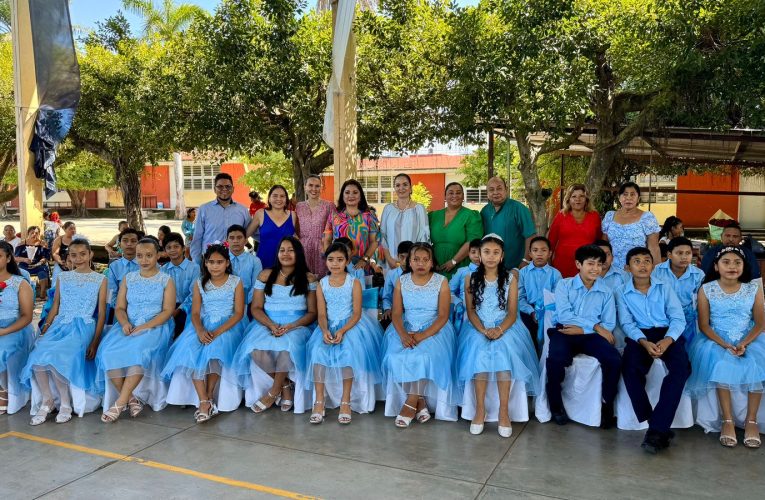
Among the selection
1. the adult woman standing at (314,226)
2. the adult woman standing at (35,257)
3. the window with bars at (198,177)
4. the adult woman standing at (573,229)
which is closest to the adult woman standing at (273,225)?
the adult woman standing at (314,226)

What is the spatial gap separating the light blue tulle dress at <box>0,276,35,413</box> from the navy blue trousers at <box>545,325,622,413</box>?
3852 mm

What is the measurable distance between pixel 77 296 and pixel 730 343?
4.66m

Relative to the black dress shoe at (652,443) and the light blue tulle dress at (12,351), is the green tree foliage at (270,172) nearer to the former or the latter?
the light blue tulle dress at (12,351)

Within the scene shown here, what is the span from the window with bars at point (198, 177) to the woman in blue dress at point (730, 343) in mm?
38957

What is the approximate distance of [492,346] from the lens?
4465 millimetres

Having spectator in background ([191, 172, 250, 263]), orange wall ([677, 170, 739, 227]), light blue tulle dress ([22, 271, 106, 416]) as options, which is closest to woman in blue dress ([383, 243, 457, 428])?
spectator in background ([191, 172, 250, 263])

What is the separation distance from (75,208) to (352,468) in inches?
1682

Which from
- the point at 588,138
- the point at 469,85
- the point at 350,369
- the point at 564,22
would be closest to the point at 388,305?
the point at 350,369

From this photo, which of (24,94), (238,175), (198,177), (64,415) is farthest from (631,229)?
(198,177)

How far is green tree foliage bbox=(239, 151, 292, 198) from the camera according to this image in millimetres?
24953

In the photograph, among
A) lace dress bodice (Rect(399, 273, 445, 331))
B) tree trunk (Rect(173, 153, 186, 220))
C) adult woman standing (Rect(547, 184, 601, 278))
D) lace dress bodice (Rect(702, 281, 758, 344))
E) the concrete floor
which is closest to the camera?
the concrete floor

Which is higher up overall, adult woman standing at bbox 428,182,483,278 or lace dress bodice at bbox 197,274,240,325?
adult woman standing at bbox 428,182,483,278

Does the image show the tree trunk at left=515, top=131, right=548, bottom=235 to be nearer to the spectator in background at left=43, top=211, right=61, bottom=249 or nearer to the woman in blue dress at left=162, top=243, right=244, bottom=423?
the woman in blue dress at left=162, top=243, right=244, bottom=423

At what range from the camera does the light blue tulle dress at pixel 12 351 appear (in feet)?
15.7
